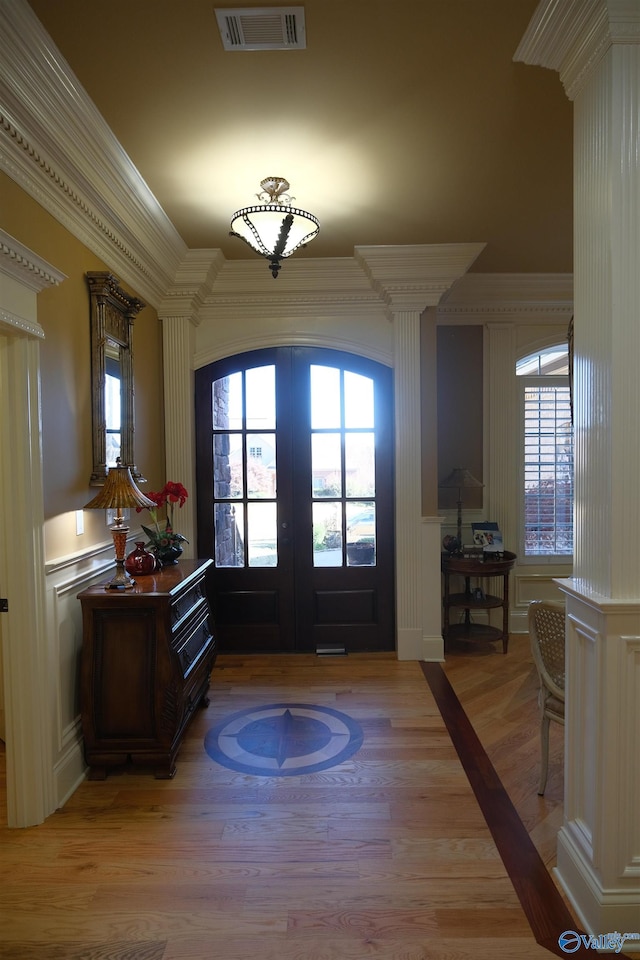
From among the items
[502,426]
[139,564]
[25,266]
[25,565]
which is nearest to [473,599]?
[502,426]

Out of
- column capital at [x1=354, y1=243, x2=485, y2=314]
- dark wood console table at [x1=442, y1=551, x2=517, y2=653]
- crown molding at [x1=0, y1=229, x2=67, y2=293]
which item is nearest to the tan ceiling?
column capital at [x1=354, y1=243, x2=485, y2=314]

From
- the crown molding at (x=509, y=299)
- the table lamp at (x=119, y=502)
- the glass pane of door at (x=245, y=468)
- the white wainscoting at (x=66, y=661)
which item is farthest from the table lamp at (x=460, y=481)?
the white wainscoting at (x=66, y=661)

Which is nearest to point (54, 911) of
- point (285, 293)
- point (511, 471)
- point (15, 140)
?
point (15, 140)

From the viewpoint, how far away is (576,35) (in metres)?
2.04

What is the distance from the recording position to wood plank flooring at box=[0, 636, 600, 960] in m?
1.96

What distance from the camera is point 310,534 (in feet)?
16.2

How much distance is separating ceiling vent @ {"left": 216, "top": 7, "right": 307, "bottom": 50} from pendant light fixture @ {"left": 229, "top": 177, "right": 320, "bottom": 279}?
33.5 inches

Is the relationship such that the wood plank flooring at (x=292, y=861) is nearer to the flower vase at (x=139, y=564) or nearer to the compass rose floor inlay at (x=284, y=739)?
the compass rose floor inlay at (x=284, y=739)

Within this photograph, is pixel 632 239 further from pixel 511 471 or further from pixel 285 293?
pixel 511 471

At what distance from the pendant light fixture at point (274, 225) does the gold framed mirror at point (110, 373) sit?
782 mm

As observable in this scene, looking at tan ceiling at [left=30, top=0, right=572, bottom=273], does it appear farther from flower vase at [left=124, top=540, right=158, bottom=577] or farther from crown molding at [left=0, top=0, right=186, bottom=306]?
flower vase at [left=124, top=540, right=158, bottom=577]

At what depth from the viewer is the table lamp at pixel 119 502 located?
2.99 m

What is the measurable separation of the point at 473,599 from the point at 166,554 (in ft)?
8.50

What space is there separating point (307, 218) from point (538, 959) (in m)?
3.21
